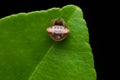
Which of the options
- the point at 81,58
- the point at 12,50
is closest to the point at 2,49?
the point at 12,50

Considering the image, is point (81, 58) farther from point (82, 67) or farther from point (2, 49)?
point (2, 49)

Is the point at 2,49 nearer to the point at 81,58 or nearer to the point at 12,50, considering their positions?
the point at 12,50

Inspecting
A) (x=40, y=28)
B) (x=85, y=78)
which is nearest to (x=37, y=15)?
(x=40, y=28)
